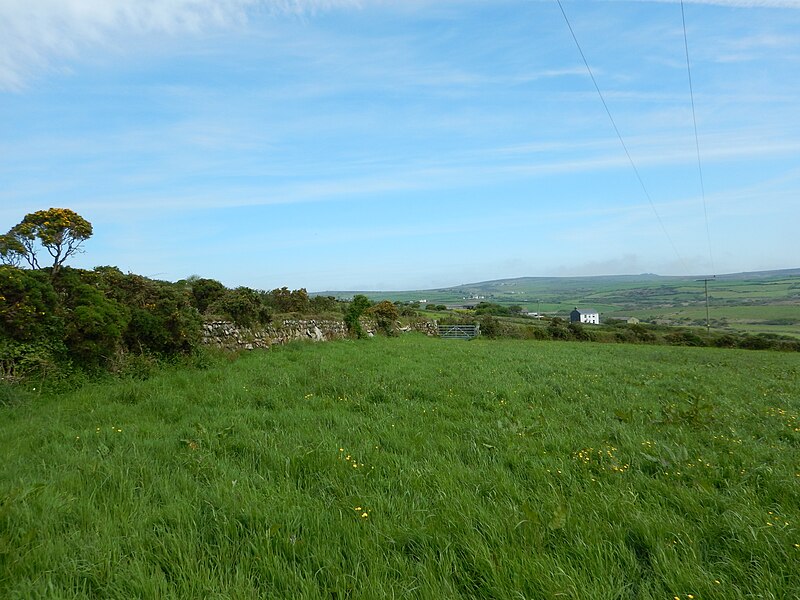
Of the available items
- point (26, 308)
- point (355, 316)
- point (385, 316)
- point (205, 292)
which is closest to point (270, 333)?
point (205, 292)

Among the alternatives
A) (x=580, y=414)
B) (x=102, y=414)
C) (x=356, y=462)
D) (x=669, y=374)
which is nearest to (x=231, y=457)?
(x=356, y=462)

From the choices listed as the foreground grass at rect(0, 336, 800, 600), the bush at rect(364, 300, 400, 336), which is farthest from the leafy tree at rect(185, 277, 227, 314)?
the bush at rect(364, 300, 400, 336)

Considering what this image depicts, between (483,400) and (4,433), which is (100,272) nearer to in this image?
(4,433)

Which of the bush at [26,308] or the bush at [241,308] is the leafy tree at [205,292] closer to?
the bush at [241,308]

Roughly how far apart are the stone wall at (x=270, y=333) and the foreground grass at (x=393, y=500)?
18.9 feet

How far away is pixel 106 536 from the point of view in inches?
107

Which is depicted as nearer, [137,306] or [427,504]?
[427,504]

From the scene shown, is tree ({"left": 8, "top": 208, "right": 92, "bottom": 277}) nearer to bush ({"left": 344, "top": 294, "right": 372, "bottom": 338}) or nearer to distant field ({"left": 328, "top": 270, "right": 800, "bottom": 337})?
bush ({"left": 344, "top": 294, "right": 372, "bottom": 338})

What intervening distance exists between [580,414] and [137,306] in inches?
354

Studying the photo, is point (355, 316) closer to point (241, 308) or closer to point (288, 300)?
point (288, 300)

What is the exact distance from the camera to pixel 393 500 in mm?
3242

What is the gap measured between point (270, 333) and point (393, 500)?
474 inches

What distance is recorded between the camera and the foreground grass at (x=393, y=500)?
7.74 feet

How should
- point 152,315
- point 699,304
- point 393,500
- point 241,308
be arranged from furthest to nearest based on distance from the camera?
1. point 699,304
2. point 241,308
3. point 152,315
4. point 393,500
